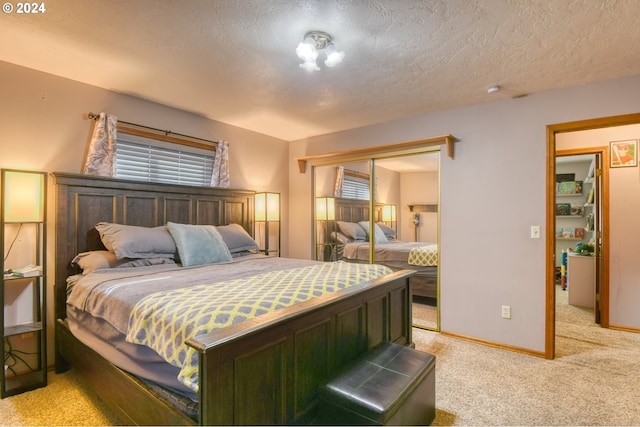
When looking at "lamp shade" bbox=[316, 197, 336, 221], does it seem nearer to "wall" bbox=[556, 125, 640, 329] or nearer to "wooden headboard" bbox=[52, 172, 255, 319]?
"wooden headboard" bbox=[52, 172, 255, 319]

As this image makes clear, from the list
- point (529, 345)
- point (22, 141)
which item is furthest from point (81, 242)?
point (529, 345)

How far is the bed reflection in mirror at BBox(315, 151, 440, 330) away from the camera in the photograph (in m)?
3.53

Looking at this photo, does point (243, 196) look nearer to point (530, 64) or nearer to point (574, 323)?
point (530, 64)

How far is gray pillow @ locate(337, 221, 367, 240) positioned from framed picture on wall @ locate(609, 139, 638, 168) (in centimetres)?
293

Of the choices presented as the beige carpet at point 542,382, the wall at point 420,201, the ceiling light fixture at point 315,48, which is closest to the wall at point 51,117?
the ceiling light fixture at point 315,48

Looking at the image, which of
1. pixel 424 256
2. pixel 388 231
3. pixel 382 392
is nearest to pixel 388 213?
pixel 388 231

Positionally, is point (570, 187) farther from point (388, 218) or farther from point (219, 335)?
point (219, 335)

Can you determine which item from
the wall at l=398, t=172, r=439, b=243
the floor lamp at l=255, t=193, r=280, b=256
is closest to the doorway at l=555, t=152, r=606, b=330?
the wall at l=398, t=172, r=439, b=243

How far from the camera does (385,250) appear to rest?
3857 millimetres

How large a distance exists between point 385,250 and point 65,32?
343cm

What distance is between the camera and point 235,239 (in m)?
3.32

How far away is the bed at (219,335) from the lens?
1255 mm

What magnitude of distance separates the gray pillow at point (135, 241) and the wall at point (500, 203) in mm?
2742

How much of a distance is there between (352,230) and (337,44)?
94.6 inches
